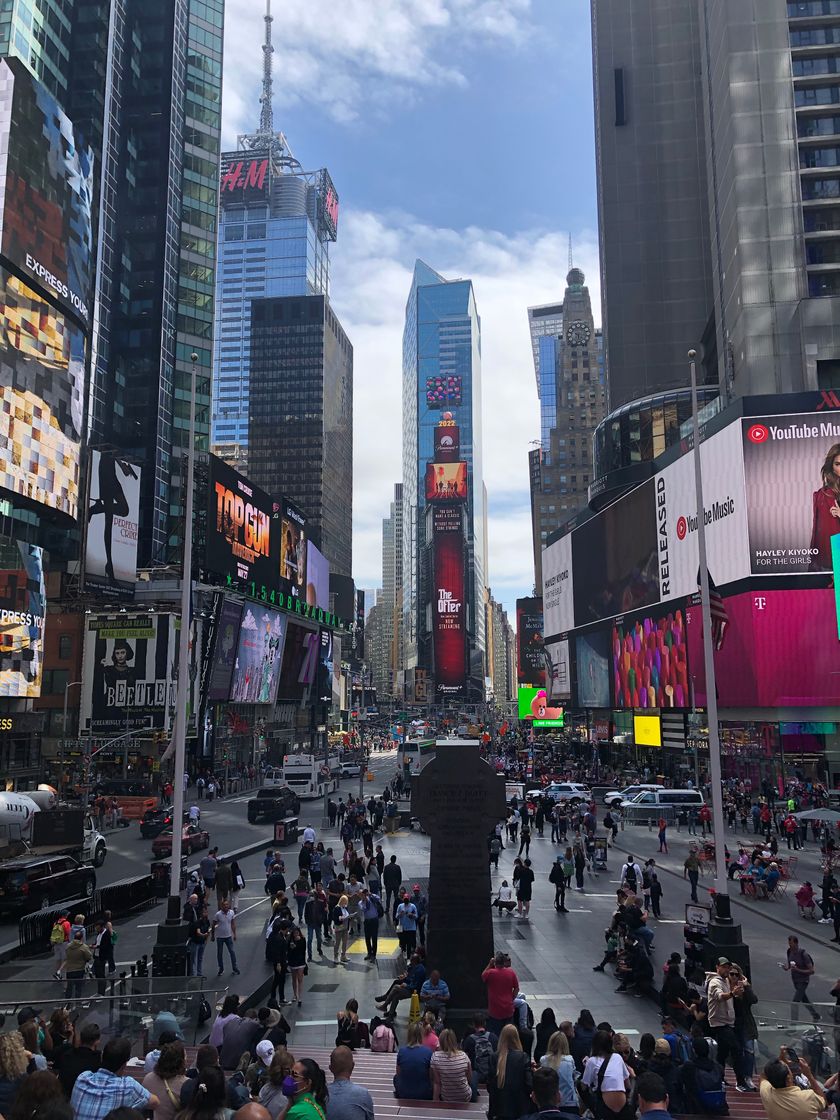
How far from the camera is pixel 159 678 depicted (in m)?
61.8

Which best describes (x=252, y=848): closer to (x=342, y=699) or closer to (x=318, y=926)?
(x=318, y=926)

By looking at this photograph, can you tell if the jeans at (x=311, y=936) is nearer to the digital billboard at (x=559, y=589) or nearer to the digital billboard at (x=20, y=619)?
the digital billboard at (x=20, y=619)

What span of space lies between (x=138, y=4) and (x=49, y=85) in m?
24.8

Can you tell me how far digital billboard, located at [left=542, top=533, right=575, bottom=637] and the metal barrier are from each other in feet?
268

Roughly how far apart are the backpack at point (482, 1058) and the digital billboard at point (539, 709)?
375 ft

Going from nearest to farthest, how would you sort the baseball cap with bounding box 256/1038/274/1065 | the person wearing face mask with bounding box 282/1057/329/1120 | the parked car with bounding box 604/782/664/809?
1. the person wearing face mask with bounding box 282/1057/329/1120
2. the baseball cap with bounding box 256/1038/274/1065
3. the parked car with bounding box 604/782/664/809

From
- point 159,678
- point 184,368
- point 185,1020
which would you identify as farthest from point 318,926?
point 184,368

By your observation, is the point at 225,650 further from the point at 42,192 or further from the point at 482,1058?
the point at 482,1058

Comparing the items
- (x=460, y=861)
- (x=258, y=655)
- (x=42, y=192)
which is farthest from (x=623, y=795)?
(x=42, y=192)

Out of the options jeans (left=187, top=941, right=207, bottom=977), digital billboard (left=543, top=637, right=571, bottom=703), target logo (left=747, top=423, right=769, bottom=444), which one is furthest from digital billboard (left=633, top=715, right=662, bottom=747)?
jeans (left=187, top=941, right=207, bottom=977)

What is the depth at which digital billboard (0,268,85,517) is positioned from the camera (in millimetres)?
53312

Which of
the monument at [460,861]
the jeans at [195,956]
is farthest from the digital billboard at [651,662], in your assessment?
the jeans at [195,956]

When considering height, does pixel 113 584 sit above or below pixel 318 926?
above

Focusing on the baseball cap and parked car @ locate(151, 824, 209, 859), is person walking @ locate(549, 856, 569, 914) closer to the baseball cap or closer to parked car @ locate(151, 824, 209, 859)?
parked car @ locate(151, 824, 209, 859)
